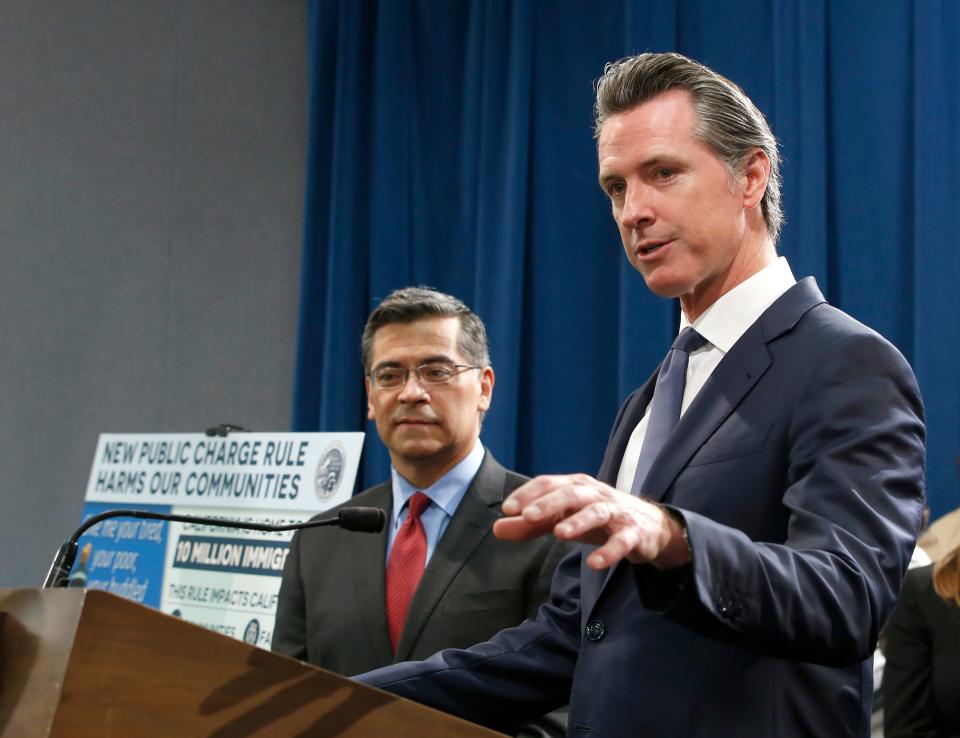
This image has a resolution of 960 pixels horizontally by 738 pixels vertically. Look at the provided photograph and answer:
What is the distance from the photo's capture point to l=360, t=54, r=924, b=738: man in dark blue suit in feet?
3.42

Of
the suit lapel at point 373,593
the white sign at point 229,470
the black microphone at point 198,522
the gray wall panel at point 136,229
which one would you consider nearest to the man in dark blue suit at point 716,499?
the black microphone at point 198,522

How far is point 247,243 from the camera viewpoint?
18.0 ft

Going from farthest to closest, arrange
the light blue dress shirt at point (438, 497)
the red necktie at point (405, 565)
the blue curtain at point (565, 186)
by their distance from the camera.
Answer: the blue curtain at point (565, 186), the light blue dress shirt at point (438, 497), the red necktie at point (405, 565)

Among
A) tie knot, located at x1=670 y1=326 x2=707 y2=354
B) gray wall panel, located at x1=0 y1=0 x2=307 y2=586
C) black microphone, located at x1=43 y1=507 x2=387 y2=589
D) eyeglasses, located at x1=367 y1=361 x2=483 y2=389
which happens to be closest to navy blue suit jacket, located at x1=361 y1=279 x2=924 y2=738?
tie knot, located at x1=670 y1=326 x2=707 y2=354

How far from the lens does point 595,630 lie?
1383 millimetres

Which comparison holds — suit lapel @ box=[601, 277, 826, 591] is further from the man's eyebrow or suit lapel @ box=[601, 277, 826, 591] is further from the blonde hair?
the blonde hair

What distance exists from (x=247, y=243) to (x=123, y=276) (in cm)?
60

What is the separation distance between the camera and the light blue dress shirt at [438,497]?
106 inches

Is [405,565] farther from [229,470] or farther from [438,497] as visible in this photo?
[229,470]

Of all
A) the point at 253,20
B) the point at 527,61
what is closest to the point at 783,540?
the point at 527,61

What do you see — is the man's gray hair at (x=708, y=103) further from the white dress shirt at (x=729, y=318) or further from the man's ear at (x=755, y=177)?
the white dress shirt at (x=729, y=318)

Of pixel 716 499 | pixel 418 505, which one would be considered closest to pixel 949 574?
pixel 418 505

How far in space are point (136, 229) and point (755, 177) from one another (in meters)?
4.11

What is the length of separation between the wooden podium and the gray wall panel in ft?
13.3
